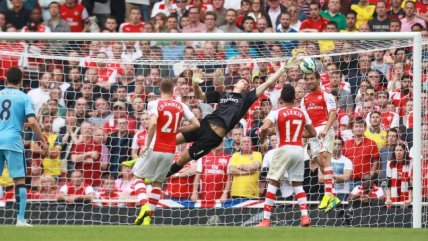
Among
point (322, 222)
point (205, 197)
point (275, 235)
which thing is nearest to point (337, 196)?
point (322, 222)

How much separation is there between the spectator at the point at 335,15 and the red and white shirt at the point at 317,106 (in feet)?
16.0

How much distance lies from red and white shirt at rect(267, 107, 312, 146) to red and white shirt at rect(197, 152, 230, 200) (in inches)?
76.9

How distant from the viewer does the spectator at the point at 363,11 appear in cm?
2264

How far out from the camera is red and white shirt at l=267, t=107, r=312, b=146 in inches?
660

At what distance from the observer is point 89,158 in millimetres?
19156

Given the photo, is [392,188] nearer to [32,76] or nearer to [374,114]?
[374,114]

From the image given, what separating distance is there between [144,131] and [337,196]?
3.11m

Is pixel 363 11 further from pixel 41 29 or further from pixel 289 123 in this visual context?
pixel 289 123

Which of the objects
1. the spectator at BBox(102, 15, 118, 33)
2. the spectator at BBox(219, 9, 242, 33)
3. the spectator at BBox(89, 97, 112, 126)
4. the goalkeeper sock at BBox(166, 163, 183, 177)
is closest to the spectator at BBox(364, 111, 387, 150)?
the goalkeeper sock at BBox(166, 163, 183, 177)

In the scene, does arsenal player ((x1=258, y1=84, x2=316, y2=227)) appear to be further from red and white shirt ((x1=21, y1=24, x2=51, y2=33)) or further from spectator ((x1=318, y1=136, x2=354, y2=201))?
red and white shirt ((x1=21, y1=24, x2=51, y2=33))

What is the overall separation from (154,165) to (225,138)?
2.87 meters

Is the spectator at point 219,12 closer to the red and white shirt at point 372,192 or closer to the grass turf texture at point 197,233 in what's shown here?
the red and white shirt at point 372,192

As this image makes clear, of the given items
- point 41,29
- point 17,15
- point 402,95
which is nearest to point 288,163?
point 402,95

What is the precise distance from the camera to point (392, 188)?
17844 millimetres
